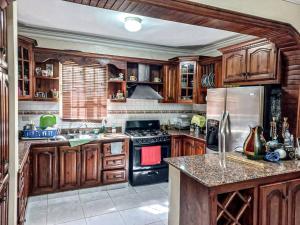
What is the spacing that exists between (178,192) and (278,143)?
4.18 ft

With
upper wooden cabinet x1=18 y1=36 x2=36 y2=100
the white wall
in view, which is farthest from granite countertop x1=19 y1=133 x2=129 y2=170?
the white wall

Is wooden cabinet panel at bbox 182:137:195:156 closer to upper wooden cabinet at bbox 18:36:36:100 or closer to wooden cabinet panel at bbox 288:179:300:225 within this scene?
wooden cabinet panel at bbox 288:179:300:225

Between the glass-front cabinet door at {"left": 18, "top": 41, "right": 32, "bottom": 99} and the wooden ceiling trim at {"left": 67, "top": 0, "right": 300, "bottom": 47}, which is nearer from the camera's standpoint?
the wooden ceiling trim at {"left": 67, "top": 0, "right": 300, "bottom": 47}

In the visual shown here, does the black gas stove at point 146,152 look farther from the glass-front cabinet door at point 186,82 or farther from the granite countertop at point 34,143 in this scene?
the glass-front cabinet door at point 186,82

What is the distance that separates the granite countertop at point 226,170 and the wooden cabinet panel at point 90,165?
6.00 feet

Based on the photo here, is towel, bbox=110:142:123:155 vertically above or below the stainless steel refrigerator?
below

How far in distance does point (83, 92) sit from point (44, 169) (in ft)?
4.91

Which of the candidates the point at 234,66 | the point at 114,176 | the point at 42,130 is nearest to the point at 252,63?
the point at 234,66

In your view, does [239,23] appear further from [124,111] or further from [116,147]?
[124,111]

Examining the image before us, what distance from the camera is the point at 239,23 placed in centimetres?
211

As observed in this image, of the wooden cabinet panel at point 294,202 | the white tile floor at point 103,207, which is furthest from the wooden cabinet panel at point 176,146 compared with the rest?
the wooden cabinet panel at point 294,202

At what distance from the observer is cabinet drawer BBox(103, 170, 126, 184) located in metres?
3.86

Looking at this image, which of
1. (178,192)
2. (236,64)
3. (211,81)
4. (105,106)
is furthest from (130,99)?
(178,192)

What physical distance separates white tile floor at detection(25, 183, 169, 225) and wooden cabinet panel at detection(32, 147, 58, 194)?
0.52ft
